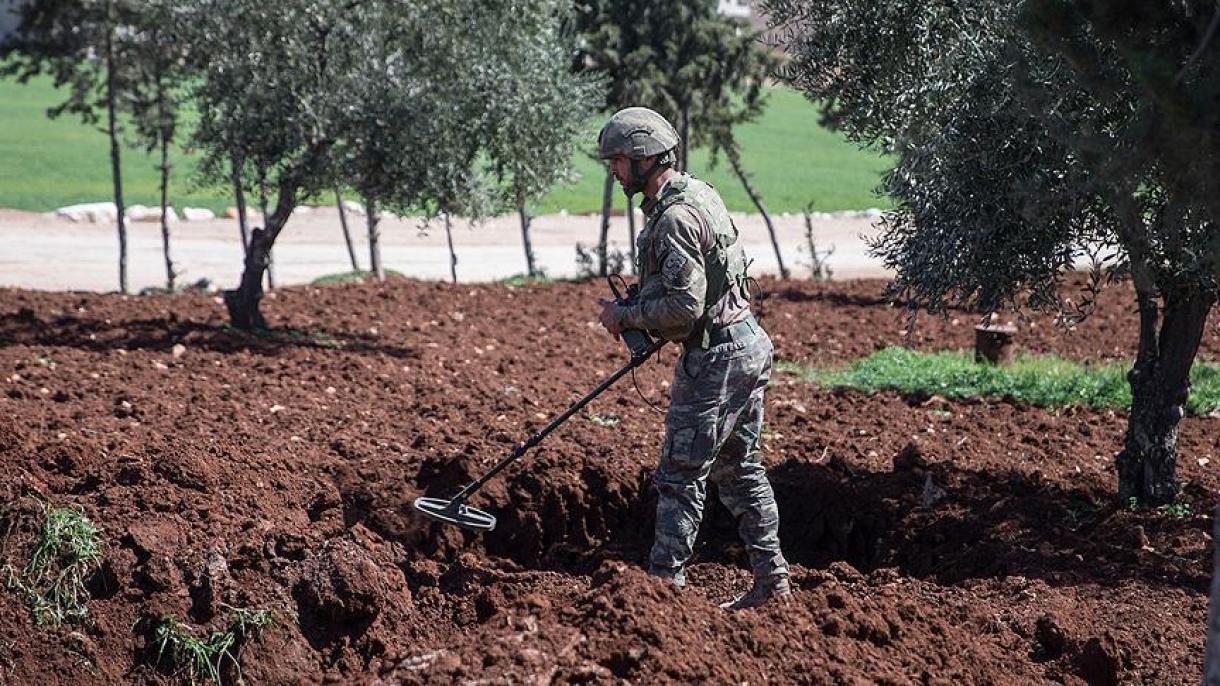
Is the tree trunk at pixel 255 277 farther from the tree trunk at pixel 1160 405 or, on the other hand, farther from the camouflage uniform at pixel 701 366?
the tree trunk at pixel 1160 405

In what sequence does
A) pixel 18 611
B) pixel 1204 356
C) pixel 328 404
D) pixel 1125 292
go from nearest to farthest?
1. pixel 18 611
2. pixel 328 404
3. pixel 1204 356
4. pixel 1125 292

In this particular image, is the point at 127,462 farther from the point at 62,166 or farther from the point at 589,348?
the point at 62,166

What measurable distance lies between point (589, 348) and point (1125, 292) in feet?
27.8

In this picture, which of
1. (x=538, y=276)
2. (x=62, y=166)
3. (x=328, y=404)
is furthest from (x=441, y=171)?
(x=62, y=166)

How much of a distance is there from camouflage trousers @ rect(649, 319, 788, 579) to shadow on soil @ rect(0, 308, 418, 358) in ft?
22.8

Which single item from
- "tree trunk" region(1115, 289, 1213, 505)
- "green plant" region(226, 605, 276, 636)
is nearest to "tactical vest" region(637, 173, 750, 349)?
"green plant" region(226, 605, 276, 636)

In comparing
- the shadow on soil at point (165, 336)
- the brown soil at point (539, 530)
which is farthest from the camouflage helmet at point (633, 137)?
the shadow on soil at point (165, 336)

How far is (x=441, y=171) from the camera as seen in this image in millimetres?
14086

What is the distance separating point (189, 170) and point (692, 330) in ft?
114

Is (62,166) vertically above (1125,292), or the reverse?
(62,166)

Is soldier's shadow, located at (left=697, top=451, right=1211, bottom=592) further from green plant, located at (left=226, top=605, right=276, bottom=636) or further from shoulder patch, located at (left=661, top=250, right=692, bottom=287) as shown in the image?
green plant, located at (left=226, top=605, right=276, bottom=636)

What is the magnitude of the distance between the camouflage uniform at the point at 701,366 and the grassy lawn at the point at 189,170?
19004 millimetres

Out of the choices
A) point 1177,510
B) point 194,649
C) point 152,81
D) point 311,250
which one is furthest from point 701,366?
point 311,250

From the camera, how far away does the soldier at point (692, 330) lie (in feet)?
20.6
